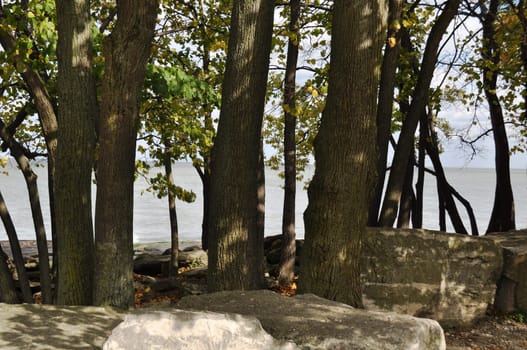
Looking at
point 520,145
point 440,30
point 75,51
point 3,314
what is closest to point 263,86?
point 75,51

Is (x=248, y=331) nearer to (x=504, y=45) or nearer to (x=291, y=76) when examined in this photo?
(x=291, y=76)

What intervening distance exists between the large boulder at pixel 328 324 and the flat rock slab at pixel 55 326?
93 cm

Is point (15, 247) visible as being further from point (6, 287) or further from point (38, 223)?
point (6, 287)

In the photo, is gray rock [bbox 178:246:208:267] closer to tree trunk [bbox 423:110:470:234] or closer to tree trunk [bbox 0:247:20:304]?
tree trunk [bbox 423:110:470:234]

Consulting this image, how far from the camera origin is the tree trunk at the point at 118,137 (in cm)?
702

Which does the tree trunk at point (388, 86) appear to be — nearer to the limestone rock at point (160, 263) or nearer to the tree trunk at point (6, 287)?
the tree trunk at point (6, 287)

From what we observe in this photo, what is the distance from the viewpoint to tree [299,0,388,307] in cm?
691

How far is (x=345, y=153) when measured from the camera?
22.7 feet

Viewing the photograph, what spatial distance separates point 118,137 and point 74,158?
35.2 inches

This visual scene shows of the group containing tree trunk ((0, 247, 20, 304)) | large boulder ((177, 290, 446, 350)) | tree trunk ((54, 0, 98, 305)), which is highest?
tree trunk ((54, 0, 98, 305))

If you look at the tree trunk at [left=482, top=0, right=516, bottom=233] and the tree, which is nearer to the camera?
the tree

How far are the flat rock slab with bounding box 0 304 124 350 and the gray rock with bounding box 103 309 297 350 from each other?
90cm

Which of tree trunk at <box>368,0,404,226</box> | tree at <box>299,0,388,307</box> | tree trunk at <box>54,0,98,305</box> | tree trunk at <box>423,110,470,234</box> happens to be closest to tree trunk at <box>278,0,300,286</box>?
tree trunk at <box>368,0,404,226</box>

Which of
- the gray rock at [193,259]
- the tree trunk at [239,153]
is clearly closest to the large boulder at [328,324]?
the tree trunk at [239,153]
